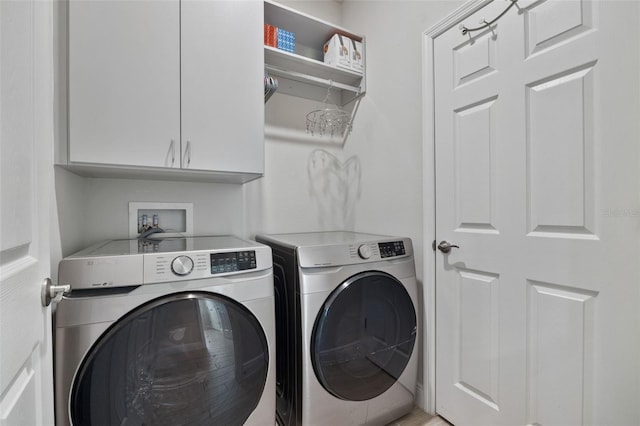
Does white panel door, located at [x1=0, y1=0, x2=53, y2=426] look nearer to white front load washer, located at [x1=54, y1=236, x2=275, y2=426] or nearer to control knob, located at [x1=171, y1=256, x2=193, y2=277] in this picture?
white front load washer, located at [x1=54, y1=236, x2=275, y2=426]

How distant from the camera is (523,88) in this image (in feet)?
4.00

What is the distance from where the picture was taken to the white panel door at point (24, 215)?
51 centimetres

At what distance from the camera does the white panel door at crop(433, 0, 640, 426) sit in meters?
0.98

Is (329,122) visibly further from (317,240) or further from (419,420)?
(419,420)

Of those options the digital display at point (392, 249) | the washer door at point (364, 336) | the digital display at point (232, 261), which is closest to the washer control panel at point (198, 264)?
the digital display at point (232, 261)

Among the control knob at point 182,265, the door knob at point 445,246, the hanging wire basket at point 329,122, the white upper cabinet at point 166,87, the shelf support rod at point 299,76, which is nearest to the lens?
the control knob at point 182,265

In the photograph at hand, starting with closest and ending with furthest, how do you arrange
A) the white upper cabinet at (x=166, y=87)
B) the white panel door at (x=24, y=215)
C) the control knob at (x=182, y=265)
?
1. the white panel door at (x=24, y=215)
2. the control knob at (x=182, y=265)
3. the white upper cabinet at (x=166, y=87)

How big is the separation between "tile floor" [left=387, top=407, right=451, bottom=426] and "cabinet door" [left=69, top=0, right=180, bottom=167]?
69.2 inches

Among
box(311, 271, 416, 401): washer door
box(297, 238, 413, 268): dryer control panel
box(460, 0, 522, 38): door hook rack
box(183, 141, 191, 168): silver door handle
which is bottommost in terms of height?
box(311, 271, 416, 401): washer door

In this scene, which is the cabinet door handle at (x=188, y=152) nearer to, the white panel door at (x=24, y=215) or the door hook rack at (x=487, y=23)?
the white panel door at (x=24, y=215)

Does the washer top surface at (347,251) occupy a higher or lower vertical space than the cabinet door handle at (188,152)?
lower

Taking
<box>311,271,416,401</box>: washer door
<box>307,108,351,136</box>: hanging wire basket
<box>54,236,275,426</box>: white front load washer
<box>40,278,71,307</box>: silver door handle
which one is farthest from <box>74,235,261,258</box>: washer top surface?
<box>307,108,351,136</box>: hanging wire basket

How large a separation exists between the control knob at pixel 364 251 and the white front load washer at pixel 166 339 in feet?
1.50

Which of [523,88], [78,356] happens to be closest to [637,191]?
[523,88]
